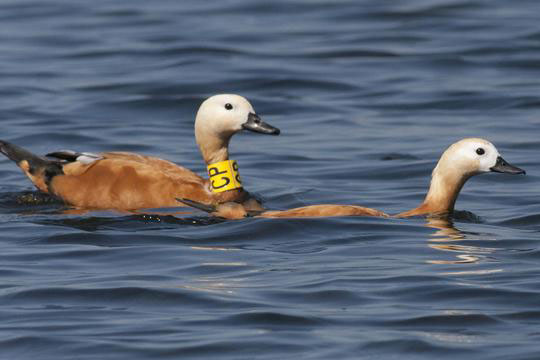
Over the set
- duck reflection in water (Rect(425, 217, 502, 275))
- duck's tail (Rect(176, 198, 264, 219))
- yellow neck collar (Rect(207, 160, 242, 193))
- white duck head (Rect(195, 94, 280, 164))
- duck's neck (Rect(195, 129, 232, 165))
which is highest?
white duck head (Rect(195, 94, 280, 164))

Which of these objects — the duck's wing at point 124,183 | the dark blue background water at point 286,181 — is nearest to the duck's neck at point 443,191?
the dark blue background water at point 286,181

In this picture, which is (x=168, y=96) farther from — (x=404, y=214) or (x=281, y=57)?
(x=404, y=214)

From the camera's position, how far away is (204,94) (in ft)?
65.7

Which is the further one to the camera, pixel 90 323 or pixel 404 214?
pixel 404 214

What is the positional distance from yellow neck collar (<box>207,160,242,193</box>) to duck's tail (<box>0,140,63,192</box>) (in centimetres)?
141

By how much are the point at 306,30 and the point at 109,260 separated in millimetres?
14329

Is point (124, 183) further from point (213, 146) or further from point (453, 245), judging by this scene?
point (453, 245)

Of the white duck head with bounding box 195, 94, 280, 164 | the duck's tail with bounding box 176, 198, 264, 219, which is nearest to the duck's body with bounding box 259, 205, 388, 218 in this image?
the duck's tail with bounding box 176, 198, 264, 219

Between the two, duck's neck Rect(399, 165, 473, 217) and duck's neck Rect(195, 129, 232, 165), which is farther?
duck's neck Rect(195, 129, 232, 165)

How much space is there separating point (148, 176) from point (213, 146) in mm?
710

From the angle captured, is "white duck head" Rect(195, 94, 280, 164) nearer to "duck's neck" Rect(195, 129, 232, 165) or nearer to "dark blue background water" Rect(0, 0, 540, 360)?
"duck's neck" Rect(195, 129, 232, 165)

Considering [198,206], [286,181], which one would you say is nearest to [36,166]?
[198,206]

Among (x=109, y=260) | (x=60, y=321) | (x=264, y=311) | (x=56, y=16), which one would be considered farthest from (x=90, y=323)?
(x=56, y=16)

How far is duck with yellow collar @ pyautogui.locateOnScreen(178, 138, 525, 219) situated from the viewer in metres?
12.0
